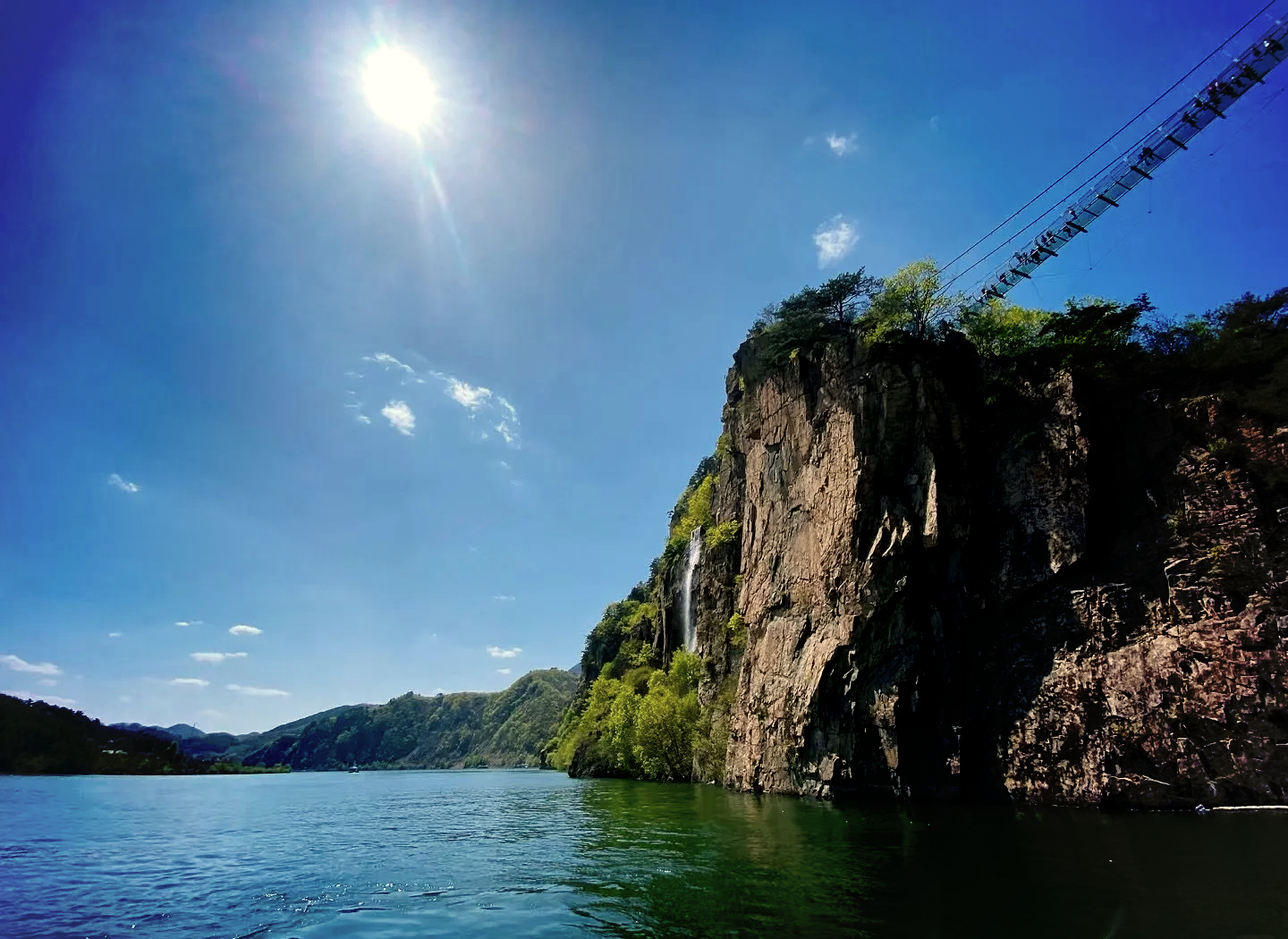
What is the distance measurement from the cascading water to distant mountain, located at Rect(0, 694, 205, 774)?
118 m

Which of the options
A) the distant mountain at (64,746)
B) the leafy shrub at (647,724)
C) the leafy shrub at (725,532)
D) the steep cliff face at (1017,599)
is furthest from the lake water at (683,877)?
the distant mountain at (64,746)

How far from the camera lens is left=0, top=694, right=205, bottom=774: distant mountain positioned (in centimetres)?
10769

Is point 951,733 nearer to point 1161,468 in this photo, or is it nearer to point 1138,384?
point 1161,468

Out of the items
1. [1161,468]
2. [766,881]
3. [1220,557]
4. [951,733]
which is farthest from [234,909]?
[1161,468]

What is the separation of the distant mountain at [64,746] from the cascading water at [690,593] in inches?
4646

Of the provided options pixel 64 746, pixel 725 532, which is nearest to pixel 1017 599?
pixel 725 532

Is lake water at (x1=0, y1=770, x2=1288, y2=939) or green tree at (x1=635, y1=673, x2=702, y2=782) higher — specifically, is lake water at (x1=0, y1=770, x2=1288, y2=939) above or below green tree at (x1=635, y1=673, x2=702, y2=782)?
below

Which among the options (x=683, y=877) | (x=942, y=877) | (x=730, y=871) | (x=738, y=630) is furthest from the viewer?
(x=738, y=630)

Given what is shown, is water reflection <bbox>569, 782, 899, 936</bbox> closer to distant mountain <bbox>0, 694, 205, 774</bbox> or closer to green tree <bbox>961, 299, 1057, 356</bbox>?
green tree <bbox>961, 299, 1057, 356</bbox>

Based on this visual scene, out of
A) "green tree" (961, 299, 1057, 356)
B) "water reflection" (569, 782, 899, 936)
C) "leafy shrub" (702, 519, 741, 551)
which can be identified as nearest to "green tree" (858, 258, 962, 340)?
"green tree" (961, 299, 1057, 356)

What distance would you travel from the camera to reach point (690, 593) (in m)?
67.6

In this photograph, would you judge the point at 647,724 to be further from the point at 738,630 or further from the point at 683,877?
the point at 683,877

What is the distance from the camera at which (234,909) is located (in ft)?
42.1

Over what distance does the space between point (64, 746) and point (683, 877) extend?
483 feet
